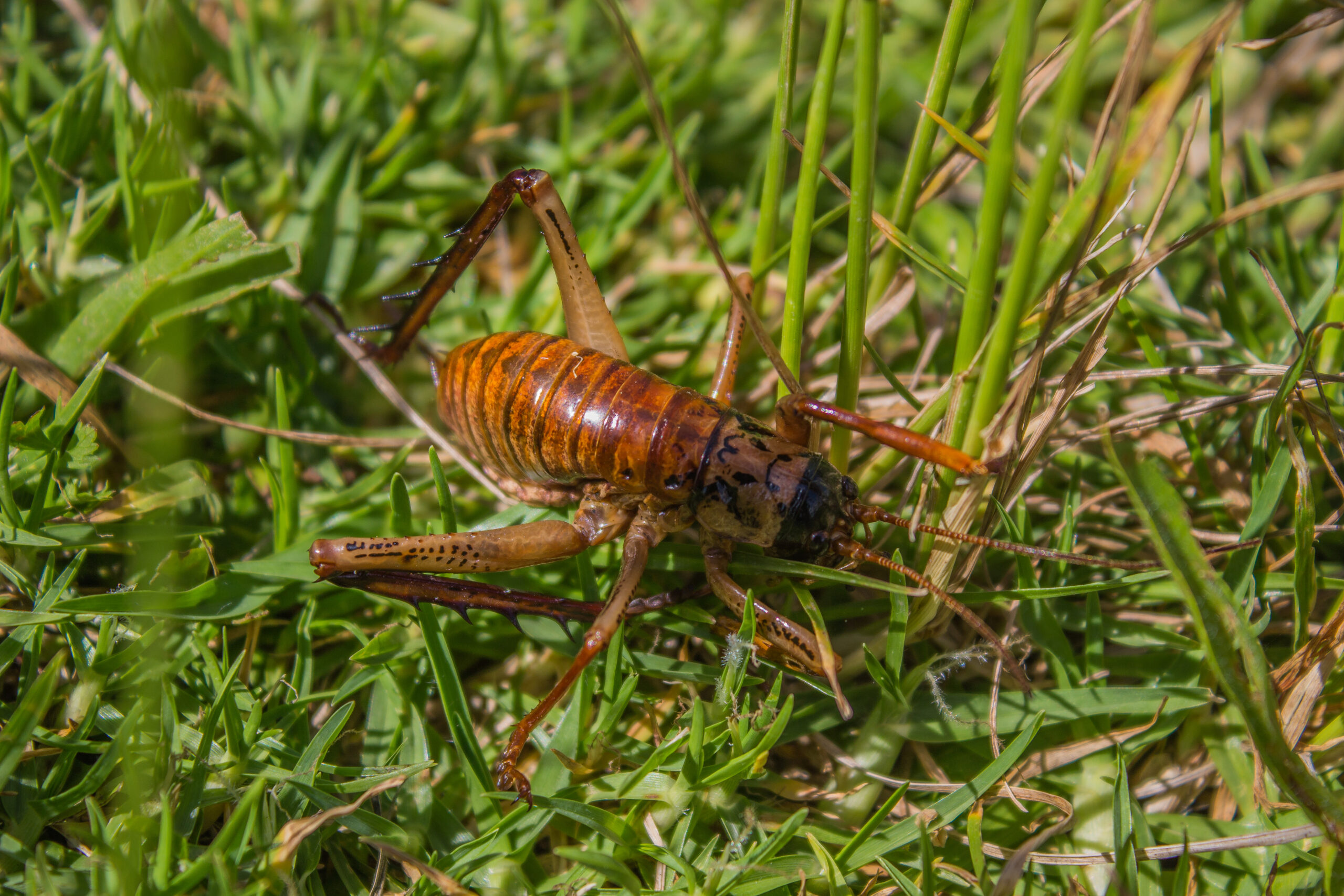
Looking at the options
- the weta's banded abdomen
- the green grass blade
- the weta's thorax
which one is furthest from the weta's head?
the green grass blade

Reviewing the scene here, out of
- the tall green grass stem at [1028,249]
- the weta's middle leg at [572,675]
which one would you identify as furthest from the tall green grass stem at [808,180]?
the weta's middle leg at [572,675]

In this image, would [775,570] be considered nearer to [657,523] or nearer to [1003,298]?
[657,523]

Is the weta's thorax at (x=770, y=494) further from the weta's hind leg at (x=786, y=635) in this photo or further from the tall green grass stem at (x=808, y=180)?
the tall green grass stem at (x=808, y=180)

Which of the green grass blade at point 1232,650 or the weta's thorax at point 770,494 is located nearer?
the green grass blade at point 1232,650

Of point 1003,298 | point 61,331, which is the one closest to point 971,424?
point 1003,298

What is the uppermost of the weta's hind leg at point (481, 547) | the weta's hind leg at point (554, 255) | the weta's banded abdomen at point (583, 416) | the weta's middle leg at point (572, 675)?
the weta's hind leg at point (554, 255)

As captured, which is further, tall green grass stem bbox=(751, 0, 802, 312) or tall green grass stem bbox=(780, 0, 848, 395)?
tall green grass stem bbox=(751, 0, 802, 312)

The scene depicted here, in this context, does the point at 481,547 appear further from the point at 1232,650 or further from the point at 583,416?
the point at 1232,650

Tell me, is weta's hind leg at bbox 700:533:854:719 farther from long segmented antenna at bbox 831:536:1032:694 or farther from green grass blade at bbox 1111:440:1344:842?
green grass blade at bbox 1111:440:1344:842
